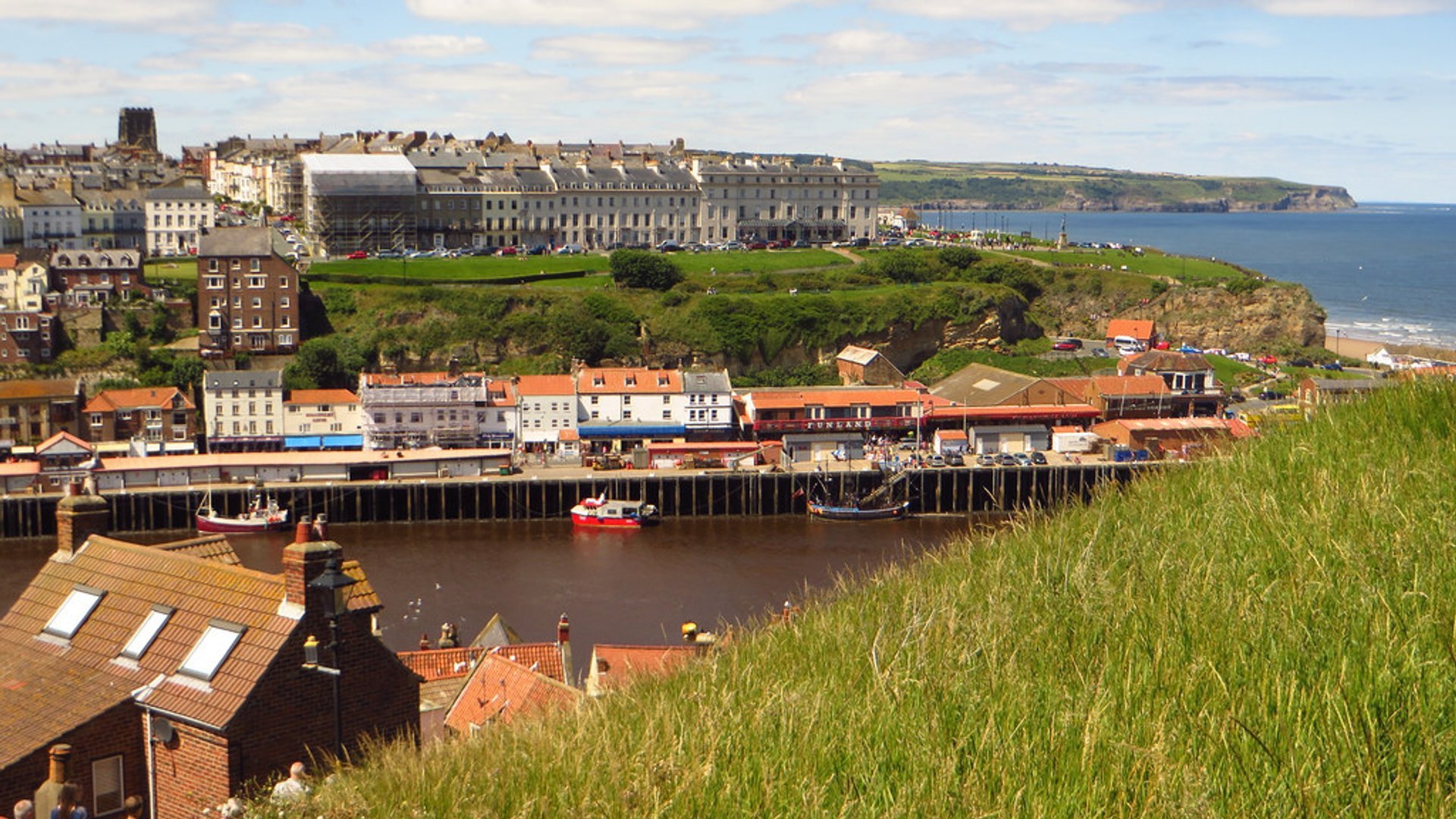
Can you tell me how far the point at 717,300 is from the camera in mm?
63781

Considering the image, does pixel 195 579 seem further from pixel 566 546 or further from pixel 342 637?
pixel 566 546

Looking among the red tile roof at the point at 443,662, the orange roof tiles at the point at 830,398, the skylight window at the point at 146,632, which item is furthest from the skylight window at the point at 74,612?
the orange roof tiles at the point at 830,398

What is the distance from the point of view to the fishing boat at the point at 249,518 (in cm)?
4028

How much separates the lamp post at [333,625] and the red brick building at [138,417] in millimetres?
39349

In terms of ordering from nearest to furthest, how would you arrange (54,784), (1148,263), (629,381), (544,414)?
1. (54,784)
2. (544,414)
3. (629,381)
4. (1148,263)

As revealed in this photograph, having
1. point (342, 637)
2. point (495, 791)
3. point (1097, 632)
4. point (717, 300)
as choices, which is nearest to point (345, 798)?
point (495, 791)

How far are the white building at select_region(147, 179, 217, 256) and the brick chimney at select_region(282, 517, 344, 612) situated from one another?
73.6 m

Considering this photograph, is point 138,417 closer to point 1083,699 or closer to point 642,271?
point 642,271

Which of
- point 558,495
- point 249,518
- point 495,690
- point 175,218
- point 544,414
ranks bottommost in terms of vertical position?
point 249,518

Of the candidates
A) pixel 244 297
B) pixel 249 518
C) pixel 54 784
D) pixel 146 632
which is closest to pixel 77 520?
pixel 146 632

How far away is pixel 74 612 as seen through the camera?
1123cm

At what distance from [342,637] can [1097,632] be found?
6.52 metres

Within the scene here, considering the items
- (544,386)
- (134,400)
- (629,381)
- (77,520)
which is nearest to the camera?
(77,520)

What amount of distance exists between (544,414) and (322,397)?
291 inches
